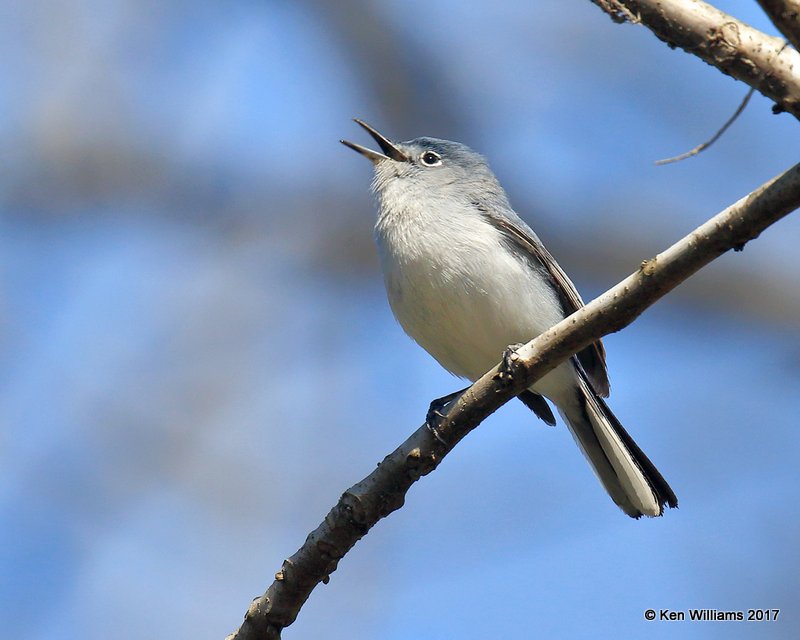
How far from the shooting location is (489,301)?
150 inches

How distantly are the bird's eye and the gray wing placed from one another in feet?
1.95

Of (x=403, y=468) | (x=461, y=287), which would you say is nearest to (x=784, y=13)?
(x=403, y=468)

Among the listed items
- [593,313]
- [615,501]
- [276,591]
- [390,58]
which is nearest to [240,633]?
[276,591]

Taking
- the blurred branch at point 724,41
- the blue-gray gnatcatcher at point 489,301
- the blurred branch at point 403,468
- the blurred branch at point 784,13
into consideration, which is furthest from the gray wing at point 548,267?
the blurred branch at point 784,13

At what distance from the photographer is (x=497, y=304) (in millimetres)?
3811

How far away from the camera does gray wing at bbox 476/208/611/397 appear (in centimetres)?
402

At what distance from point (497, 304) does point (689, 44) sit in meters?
1.57

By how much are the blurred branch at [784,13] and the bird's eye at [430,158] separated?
8.72 feet

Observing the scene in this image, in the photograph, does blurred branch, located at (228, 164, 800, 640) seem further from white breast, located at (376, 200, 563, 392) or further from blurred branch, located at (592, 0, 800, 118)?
white breast, located at (376, 200, 563, 392)

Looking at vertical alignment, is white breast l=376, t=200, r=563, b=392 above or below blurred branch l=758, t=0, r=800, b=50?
above

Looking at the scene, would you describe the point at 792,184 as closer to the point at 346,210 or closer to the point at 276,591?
the point at 276,591

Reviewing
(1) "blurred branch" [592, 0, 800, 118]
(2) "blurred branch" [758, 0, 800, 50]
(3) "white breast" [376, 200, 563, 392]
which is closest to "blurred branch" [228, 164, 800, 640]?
(1) "blurred branch" [592, 0, 800, 118]

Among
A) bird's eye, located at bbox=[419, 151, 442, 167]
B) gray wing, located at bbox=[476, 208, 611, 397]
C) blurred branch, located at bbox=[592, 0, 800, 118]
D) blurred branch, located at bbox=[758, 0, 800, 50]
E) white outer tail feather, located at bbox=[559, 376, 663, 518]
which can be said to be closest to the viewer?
blurred branch, located at bbox=[758, 0, 800, 50]

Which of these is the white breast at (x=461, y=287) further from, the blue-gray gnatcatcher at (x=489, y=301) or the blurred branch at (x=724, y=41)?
the blurred branch at (x=724, y=41)
